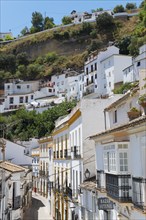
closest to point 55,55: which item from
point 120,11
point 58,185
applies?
point 120,11

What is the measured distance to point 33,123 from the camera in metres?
69.9

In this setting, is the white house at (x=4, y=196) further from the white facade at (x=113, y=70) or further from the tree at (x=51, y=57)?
the tree at (x=51, y=57)

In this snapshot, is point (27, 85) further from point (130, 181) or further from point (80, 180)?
point (130, 181)

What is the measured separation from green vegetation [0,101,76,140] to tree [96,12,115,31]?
4578cm

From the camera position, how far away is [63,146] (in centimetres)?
2756

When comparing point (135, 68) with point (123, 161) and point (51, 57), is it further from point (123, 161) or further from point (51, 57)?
point (51, 57)

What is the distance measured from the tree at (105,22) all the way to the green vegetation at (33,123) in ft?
150

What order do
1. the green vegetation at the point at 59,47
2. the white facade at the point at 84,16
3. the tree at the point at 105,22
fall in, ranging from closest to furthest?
the green vegetation at the point at 59,47 → the tree at the point at 105,22 → the white facade at the point at 84,16

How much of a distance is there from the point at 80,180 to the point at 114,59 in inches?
1517

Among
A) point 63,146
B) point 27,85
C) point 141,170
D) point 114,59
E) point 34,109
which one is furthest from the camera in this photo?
point 27,85

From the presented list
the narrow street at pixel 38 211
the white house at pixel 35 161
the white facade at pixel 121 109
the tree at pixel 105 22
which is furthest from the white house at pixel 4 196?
the tree at pixel 105 22

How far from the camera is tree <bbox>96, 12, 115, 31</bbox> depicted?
106 m

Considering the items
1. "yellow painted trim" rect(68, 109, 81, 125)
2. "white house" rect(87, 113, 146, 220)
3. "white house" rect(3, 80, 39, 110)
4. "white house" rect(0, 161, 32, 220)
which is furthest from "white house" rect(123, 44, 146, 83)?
"white house" rect(3, 80, 39, 110)

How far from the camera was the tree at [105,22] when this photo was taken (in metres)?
106
